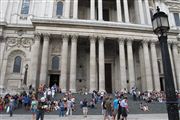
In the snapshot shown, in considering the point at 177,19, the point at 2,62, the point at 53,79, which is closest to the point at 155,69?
the point at 53,79

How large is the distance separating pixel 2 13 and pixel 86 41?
49.3 feet

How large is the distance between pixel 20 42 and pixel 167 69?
27.3 metres

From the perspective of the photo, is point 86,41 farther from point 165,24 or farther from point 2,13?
point 165,24

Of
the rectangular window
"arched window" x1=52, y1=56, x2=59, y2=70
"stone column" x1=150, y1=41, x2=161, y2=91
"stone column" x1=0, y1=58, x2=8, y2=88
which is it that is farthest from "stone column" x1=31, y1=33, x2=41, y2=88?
the rectangular window

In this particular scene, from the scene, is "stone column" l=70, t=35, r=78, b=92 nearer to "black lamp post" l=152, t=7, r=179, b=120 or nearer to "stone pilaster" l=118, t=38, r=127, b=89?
"stone pilaster" l=118, t=38, r=127, b=89

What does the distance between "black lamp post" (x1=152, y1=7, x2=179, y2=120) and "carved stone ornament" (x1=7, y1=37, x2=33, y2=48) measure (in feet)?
85.6

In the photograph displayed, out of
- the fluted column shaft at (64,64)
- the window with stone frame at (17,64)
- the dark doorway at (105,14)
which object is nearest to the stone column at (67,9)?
the fluted column shaft at (64,64)

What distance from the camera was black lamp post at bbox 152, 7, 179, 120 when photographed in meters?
4.91

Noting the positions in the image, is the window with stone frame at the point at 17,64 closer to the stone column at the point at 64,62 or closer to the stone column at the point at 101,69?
the stone column at the point at 64,62

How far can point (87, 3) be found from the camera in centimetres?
3378

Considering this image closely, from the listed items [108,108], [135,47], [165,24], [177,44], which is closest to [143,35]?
[135,47]

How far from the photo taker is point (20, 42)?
1126 inches

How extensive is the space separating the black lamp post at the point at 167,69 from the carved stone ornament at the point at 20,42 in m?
26.1

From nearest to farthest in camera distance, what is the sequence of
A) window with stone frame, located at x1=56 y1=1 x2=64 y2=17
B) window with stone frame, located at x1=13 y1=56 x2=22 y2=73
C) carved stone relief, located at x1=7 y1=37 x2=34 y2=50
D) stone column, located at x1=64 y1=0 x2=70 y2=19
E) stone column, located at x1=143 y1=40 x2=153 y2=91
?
stone column, located at x1=143 y1=40 x2=153 y2=91 → window with stone frame, located at x1=13 y1=56 x2=22 y2=73 → carved stone relief, located at x1=7 y1=37 x2=34 y2=50 → stone column, located at x1=64 y1=0 x2=70 y2=19 → window with stone frame, located at x1=56 y1=1 x2=64 y2=17
